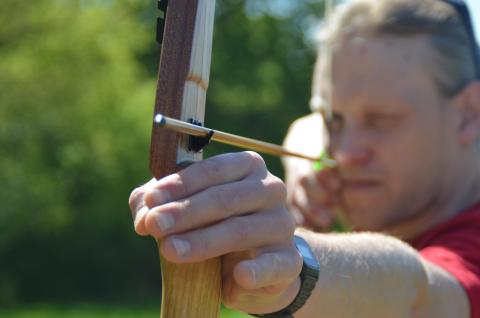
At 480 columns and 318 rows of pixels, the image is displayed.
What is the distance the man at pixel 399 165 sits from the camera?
155 cm

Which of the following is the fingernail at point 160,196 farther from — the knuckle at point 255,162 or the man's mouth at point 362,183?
the man's mouth at point 362,183

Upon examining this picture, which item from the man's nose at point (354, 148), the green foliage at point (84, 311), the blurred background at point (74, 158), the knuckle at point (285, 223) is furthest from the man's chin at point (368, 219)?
the green foliage at point (84, 311)

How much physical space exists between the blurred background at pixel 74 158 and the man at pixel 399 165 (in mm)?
9175

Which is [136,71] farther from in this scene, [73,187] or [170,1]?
[170,1]

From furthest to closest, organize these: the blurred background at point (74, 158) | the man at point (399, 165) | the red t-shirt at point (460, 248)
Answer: the blurred background at point (74, 158), the red t-shirt at point (460, 248), the man at point (399, 165)

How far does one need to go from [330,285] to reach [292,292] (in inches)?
8.0

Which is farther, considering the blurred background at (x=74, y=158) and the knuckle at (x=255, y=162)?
the blurred background at (x=74, y=158)

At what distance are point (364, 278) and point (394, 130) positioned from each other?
89 centimetres

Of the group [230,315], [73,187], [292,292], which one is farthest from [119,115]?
[292,292]

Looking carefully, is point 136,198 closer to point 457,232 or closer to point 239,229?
point 239,229

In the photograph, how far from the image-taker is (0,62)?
1379cm

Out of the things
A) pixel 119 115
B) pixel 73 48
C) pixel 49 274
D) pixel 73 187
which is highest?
pixel 73 48

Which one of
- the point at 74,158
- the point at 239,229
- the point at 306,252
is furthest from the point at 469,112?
the point at 74,158

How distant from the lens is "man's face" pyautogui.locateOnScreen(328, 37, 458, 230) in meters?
2.34
